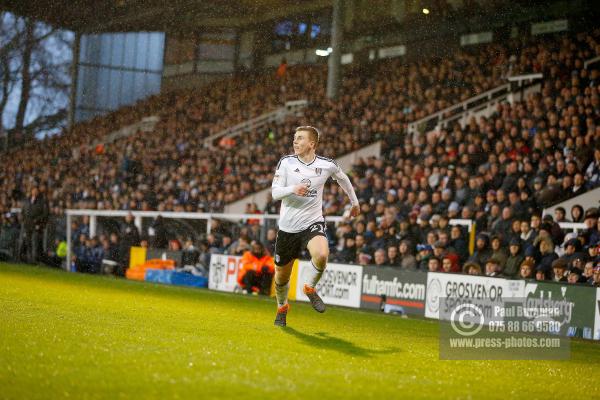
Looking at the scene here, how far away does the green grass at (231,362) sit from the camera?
5.49 m

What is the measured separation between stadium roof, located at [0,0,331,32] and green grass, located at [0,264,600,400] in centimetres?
3001

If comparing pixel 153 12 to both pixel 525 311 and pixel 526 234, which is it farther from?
pixel 525 311

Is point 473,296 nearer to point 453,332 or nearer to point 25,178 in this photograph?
point 453,332

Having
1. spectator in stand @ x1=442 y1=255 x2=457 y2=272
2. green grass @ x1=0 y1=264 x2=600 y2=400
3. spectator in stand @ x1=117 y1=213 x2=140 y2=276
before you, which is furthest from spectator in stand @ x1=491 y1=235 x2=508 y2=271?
spectator in stand @ x1=117 y1=213 x2=140 y2=276

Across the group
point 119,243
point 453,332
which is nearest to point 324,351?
point 453,332

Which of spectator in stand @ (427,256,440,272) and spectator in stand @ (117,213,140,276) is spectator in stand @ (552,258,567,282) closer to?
spectator in stand @ (427,256,440,272)

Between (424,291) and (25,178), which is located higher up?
(25,178)

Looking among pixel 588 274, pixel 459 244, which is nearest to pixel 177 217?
pixel 459 244

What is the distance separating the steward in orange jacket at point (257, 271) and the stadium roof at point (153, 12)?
71.9 ft

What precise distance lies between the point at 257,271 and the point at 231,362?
12391mm

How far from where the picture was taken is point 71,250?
26.6 m

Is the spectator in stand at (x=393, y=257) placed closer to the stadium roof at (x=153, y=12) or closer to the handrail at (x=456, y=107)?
the handrail at (x=456, y=107)

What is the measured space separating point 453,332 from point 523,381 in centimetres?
257

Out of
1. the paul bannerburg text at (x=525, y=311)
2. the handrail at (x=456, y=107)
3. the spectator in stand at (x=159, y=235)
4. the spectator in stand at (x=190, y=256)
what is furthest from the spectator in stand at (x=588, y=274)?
the spectator in stand at (x=159, y=235)
